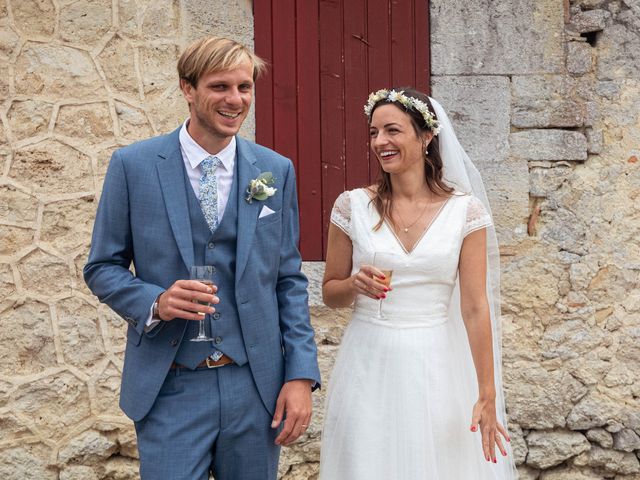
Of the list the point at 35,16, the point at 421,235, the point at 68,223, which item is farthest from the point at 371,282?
the point at 35,16

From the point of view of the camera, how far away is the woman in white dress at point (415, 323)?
133 inches

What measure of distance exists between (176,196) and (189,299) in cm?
40

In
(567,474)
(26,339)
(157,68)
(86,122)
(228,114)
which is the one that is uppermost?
(157,68)

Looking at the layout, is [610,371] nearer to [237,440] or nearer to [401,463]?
[401,463]

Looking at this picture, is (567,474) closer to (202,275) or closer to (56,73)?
(202,275)

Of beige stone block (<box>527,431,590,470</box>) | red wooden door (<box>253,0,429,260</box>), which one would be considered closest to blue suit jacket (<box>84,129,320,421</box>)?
red wooden door (<box>253,0,429,260</box>)

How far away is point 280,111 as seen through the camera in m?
5.24

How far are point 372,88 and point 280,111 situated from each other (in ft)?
1.92

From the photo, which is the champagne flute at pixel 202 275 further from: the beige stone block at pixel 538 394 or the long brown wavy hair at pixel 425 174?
the beige stone block at pixel 538 394

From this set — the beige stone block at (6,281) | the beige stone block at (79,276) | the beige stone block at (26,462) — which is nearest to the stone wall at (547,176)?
the beige stone block at (79,276)

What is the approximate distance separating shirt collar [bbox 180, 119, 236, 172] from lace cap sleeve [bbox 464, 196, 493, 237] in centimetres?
105

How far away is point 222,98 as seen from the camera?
9.13ft

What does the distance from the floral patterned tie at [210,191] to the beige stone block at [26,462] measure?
2461mm

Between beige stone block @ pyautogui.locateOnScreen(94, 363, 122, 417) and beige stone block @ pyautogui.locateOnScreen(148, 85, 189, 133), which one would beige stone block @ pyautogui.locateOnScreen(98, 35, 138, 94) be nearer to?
beige stone block @ pyautogui.locateOnScreen(148, 85, 189, 133)
